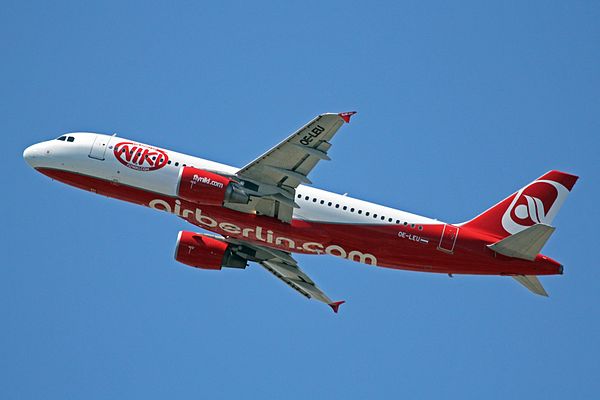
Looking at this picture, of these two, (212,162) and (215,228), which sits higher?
(212,162)

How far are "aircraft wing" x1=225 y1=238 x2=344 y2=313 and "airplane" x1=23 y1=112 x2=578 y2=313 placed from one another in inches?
127

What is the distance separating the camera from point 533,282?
2136 inches

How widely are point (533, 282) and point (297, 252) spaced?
43.1 ft

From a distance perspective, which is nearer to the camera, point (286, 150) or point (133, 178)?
point (286, 150)

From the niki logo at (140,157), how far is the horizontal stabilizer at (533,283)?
2028 centimetres

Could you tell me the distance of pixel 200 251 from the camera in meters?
60.1

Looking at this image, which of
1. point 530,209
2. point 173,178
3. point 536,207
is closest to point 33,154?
point 173,178

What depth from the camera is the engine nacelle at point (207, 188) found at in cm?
5353

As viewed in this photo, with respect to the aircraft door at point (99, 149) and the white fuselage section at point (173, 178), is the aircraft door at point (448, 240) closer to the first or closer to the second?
the white fuselage section at point (173, 178)

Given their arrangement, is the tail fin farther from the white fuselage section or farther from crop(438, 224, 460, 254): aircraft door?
the white fuselage section

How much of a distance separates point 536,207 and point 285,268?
628 inches

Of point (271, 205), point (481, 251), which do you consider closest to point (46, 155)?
point (271, 205)

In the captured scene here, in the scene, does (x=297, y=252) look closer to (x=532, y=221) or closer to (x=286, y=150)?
(x=286, y=150)

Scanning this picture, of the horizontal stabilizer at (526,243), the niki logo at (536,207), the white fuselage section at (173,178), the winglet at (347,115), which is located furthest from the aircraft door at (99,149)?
the niki logo at (536,207)
